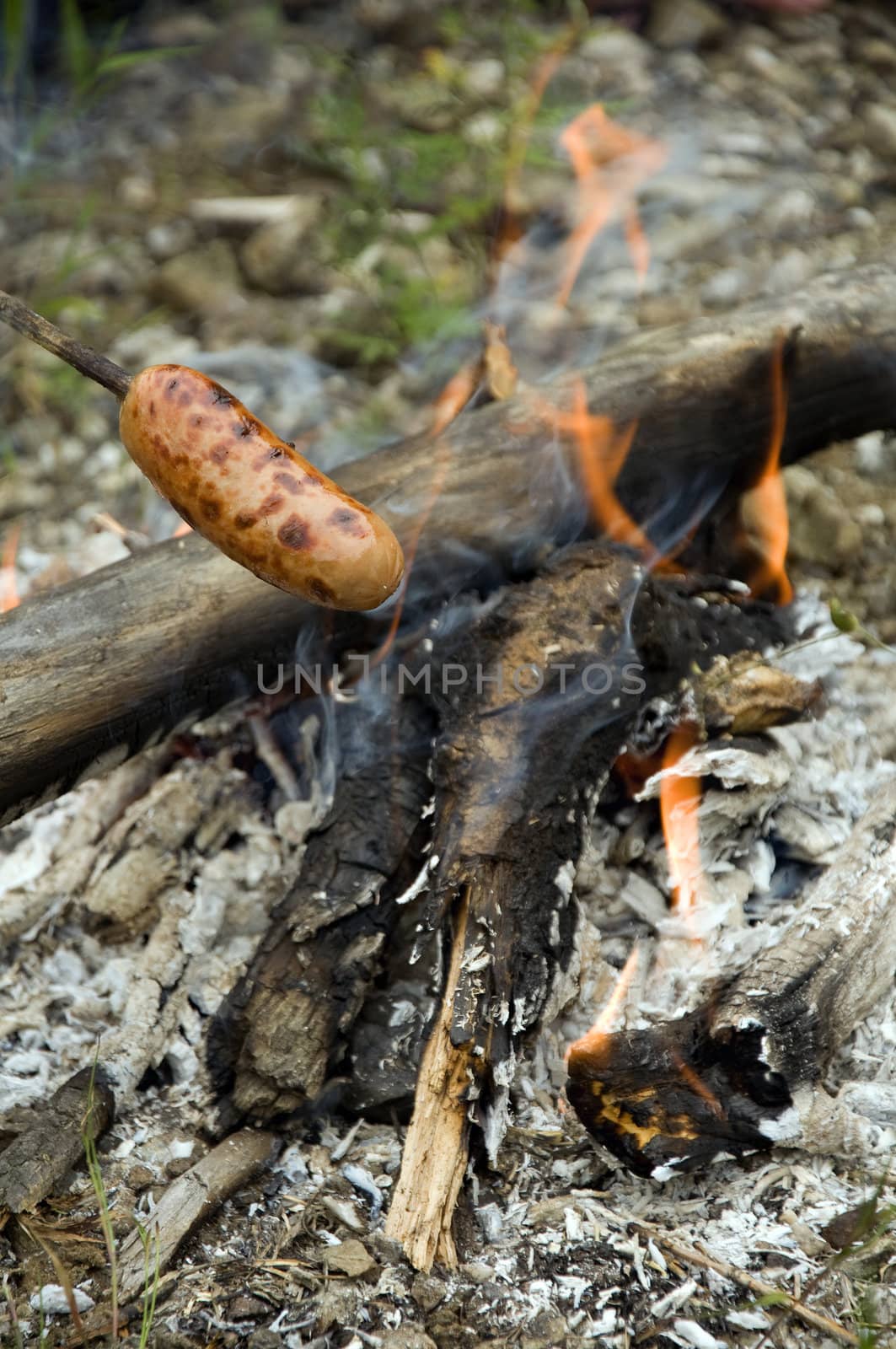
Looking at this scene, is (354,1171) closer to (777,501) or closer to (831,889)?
Answer: (831,889)

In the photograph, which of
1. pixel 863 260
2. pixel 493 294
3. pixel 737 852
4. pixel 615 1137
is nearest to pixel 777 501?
pixel 863 260

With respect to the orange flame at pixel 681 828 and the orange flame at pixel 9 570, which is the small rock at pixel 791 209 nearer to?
the orange flame at pixel 681 828

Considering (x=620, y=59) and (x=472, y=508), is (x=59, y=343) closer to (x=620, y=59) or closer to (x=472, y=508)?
(x=472, y=508)

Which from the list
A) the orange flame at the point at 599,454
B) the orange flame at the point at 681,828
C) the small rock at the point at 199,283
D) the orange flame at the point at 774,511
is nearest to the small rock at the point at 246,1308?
the orange flame at the point at 681,828

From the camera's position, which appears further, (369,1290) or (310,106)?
(310,106)

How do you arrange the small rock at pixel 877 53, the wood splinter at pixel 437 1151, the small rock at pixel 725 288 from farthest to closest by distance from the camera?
the small rock at pixel 877 53 → the small rock at pixel 725 288 → the wood splinter at pixel 437 1151

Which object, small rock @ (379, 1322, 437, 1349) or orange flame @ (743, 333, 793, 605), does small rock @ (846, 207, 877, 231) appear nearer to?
orange flame @ (743, 333, 793, 605)
